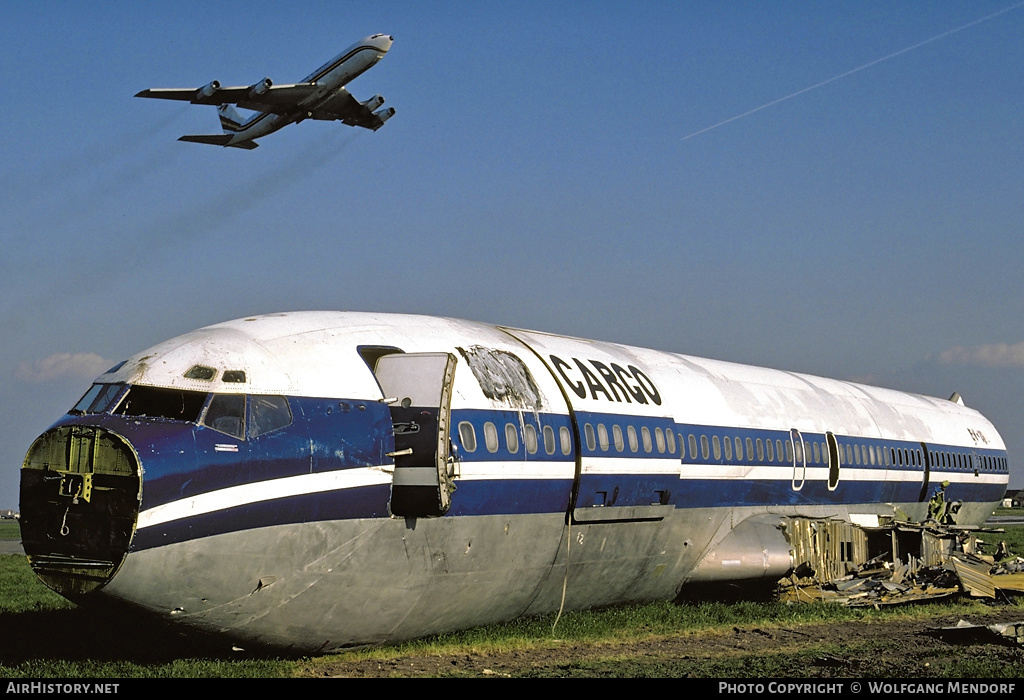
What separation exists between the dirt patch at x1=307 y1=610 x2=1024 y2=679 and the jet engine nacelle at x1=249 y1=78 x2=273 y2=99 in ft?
93.6

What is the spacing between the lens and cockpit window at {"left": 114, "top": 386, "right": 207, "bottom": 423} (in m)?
13.5

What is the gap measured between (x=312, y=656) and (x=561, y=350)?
7.47 m

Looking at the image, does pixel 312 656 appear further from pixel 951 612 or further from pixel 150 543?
pixel 951 612

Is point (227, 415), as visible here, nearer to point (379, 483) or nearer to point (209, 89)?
point (379, 483)

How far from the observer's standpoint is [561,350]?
65.3 feet

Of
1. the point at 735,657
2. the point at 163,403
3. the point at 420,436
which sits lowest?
the point at 735,657

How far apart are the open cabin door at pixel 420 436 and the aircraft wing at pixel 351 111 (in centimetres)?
3040

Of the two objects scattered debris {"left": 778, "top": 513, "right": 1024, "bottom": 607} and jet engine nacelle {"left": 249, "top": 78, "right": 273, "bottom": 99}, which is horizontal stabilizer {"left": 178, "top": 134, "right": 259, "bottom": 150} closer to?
jet engine nacelle {"left": 249, "top": 78, "right": 273, "bottom": 99}

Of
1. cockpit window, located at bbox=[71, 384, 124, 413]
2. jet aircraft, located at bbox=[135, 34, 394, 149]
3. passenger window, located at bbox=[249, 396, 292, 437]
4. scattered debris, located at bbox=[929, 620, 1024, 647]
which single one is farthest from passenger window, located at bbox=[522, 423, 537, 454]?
jet aircraft, located at bbox=[135, 34, 394, 149]

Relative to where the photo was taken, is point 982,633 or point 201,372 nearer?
point 201,372

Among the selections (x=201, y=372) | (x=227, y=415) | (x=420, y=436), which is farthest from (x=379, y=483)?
(x=201, y=372)

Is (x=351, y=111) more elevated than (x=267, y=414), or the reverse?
(x=351, y=111)

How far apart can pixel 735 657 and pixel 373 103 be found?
3349 centimetres

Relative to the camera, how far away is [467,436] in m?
15.8
